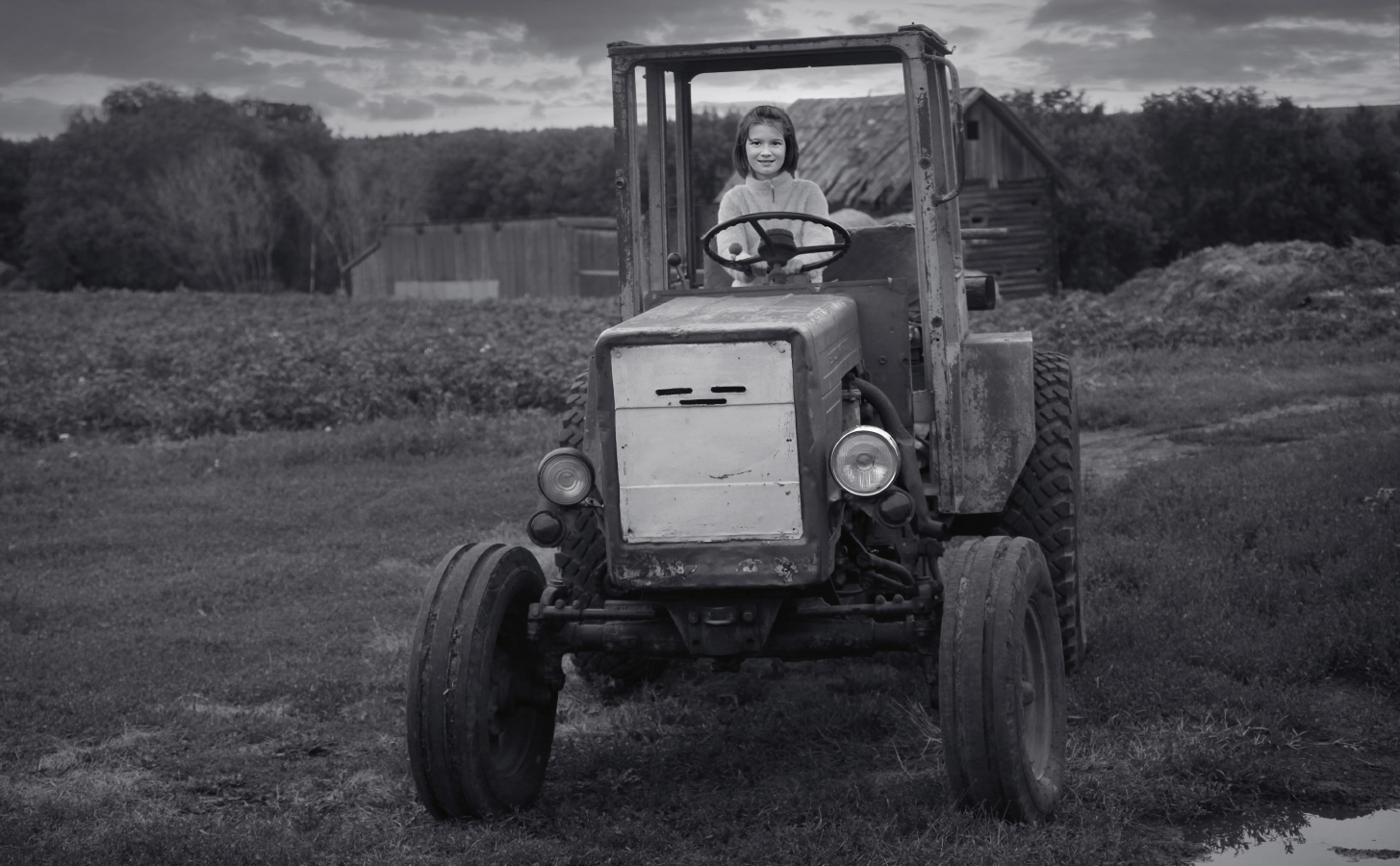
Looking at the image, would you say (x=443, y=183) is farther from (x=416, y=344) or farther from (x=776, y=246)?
(x=776, y=246)

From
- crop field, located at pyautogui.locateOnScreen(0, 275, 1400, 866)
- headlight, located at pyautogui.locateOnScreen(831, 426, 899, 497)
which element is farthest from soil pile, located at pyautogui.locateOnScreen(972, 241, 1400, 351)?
headlight, located at pyautogui.locateOnScreen(831, 426, 899, 497)

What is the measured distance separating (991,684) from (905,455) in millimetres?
911

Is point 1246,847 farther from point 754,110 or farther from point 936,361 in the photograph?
point 754,110

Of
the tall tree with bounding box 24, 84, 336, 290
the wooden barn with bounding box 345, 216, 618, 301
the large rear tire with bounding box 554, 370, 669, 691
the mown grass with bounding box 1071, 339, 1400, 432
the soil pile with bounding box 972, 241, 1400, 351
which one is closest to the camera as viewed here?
the large rear tire with bounding box 554, 370, 669, 691

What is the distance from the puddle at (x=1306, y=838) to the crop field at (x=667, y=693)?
0.09 metres

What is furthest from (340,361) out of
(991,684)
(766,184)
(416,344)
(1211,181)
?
(1211,181)

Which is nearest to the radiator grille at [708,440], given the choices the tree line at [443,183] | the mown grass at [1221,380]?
the mown grass at [1221,380]

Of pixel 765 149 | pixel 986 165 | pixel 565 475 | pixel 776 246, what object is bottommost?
pixel 565 475

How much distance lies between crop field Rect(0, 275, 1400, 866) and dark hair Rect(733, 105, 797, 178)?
2141 millimetres

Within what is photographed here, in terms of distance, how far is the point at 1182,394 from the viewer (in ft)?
40.9

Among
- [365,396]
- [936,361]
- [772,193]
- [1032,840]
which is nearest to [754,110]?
[772,193]

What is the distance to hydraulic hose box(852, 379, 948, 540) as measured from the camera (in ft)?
15.3

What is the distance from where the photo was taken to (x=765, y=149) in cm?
577

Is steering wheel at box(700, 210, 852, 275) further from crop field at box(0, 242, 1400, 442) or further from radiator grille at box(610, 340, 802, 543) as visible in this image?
crop field at box(0, 242, 1400, 442)
